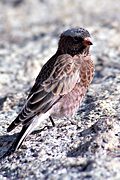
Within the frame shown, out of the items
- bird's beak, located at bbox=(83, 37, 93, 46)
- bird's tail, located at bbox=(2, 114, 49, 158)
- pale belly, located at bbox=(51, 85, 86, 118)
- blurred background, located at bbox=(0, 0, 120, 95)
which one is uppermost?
blurred background, located at bbox=(0, 0, 120, 95)

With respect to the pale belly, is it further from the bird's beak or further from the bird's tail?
the bird's beak

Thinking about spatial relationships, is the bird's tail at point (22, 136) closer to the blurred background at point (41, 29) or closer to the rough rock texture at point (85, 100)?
the rough rock texture at point (85, 100)

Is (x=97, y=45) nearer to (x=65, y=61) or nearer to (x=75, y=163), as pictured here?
(x=65, y=61)

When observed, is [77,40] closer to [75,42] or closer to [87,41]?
[75,42]

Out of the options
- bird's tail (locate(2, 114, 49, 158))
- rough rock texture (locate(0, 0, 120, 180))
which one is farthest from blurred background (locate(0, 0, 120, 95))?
bird's tail (locate(2, 114, 49, 158))

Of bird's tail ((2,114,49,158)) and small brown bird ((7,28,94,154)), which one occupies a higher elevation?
small brown bird ((7,28,94,154))

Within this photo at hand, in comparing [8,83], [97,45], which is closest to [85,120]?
[8,83]

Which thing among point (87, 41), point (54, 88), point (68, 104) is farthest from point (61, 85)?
point (87, 41)
